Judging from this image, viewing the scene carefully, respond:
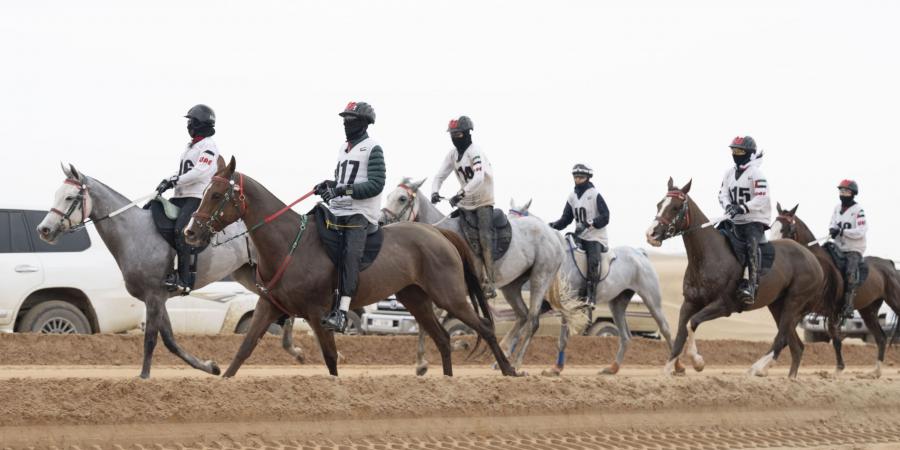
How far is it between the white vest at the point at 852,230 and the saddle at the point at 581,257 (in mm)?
3547

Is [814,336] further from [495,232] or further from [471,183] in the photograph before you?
[471,183]

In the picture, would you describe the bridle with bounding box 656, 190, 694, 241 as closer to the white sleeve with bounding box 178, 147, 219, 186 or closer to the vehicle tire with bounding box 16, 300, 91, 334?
the white sleeve with bounding box 178, 147, 219, 186

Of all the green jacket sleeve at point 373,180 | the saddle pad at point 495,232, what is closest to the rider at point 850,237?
the saddle pad at point 495,232

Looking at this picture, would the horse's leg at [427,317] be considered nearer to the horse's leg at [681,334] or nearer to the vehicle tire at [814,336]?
the horse's leg at [681,334]

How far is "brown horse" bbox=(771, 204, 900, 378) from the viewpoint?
17938 millimetres

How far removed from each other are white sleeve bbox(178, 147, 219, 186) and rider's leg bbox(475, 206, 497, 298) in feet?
11.7

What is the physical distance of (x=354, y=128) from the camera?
465 inches

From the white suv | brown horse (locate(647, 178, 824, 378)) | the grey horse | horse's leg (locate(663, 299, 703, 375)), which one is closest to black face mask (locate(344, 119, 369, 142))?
the grey horse

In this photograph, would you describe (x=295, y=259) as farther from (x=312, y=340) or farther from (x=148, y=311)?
(x=312, y=340)

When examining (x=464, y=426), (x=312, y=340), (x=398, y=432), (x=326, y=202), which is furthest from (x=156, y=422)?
(x=312, y=340)

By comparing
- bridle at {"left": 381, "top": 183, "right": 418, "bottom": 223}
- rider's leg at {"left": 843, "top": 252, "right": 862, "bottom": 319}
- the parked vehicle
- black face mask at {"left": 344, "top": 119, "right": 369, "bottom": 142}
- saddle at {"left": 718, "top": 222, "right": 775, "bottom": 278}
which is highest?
black face mask at {"left": 344, "top": 119, "right": 369, "bottom": 142}

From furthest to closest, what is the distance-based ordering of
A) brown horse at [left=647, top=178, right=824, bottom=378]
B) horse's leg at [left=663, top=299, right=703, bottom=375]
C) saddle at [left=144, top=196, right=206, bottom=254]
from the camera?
horse's leg at [left=663, top=299, right=703, bottom=375] → brown horse at [left=647, top=178, right=824, bottom=378] → saddle at [left=144, top=196, right=206, bottom=254]

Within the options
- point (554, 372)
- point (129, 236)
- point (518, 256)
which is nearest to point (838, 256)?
point (554, 372)

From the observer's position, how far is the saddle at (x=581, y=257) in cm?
1772
